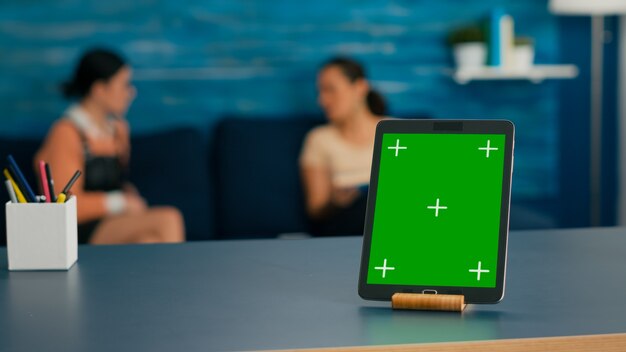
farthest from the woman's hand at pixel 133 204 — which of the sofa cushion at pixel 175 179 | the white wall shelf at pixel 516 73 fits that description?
the white wall shelf at pixel 516 73

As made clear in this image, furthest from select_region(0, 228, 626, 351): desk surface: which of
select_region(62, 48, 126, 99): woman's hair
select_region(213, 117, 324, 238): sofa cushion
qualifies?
select_region(213, 117, 324, 238): sofa cushion

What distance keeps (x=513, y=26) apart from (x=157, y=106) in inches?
71.7

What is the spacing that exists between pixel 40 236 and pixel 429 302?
0.70 metres

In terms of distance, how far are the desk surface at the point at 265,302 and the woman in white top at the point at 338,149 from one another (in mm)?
2536

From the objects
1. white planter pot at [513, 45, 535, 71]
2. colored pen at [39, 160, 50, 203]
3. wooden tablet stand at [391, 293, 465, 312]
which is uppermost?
white planter pot at [513, 45, 535, 71]

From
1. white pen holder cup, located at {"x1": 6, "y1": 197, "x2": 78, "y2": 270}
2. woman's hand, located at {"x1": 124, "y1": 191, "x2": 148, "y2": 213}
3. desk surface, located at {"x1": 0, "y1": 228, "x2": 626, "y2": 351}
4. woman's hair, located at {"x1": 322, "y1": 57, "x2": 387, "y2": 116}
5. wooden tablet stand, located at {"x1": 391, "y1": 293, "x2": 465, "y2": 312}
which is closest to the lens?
desk surface, located at {"x1": 0, "y1": 228, "x2": 626, "y2": 351}

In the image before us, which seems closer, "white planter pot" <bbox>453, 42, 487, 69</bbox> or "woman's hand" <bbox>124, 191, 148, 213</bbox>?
"woman's hand" <bbox>124, 191, 148, 213</bbox>

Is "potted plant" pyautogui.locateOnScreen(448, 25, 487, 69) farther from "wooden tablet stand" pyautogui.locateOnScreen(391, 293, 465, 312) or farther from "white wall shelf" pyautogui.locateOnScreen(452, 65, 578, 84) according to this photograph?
"wooden tablet stand" pyautogui.locateOnScreen(391, 293, 465, 312)

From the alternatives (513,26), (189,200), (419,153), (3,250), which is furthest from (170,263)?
(513,26)

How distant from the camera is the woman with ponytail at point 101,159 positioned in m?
4.01

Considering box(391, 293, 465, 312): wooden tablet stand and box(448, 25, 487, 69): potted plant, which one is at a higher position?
box(448, 25, 487, 69): potted plant

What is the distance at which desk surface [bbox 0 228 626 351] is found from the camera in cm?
123

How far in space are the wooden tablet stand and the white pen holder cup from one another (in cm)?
60

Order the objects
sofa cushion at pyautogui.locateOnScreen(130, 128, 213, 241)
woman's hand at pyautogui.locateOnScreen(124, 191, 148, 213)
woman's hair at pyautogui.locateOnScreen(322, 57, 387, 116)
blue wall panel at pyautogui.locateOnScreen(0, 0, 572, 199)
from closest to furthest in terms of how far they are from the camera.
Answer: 1. woman's hand at pyautogui.locateOnScreen(124, 191, 148, 213)
2. sofa cushion at pyautogui.locateOnScreen(130, 128, 213, 241)
3. woman's hair at pyautogui.locateOnScreen(322, 57, 387, 116)
4. blue wall panel at pyautogui.locateOnScreen(0, 0, 572, 199)
